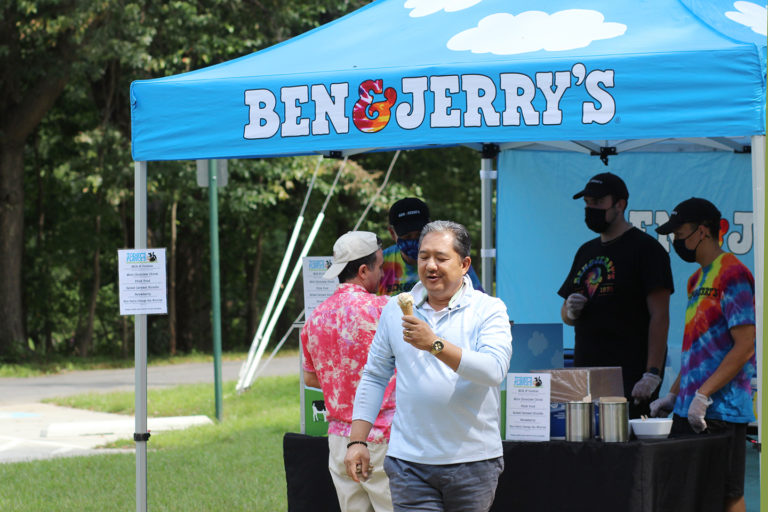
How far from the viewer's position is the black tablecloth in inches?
172

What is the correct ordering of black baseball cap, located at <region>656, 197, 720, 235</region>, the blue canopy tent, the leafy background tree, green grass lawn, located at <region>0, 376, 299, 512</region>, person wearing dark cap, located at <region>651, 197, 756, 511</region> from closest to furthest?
1. the blue canopy tent
2. person wearing dark cap, located at <region>651, 197, 756, 511</region>
3. black baseball cap, located at <region>656, 197, 720, 235</region>
4. green grass lawn, located at <region>0, 376, 299, 512</region>
5. the leafy background tree

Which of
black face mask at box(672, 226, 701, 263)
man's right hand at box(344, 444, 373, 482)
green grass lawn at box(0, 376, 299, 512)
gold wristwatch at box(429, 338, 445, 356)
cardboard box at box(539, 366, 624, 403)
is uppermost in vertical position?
black face mask at box(672, 226, 701, 263)

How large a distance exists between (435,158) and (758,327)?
20866 millimetres

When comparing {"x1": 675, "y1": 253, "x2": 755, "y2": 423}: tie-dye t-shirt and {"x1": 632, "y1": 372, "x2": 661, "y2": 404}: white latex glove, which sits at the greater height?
{"x1": 675, "y1": 253, "x2": 755, "y2": 423}: tie-dye t-shirt

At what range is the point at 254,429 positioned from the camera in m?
10.9

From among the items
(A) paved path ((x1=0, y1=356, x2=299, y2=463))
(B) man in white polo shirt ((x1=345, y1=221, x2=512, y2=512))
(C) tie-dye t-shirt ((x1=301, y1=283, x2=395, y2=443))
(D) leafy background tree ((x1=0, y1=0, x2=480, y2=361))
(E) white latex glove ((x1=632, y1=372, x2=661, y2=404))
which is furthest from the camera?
(D) leafy background tree ((x1=0, y1=0, x2=480, y2=361))

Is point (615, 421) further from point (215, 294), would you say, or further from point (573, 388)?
point (215, 294)

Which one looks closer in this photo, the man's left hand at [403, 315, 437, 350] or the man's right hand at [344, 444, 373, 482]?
the man's left hand at [403, 315, 437, 350]

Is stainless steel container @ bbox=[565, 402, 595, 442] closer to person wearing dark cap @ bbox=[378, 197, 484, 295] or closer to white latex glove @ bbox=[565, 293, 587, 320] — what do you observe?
person wearing dark cap @ bbox=[378, 197, 484, 295]

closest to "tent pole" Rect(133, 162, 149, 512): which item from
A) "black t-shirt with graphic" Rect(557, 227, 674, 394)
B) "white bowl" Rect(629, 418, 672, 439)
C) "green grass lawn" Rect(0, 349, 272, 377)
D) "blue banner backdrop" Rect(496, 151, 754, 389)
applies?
"black t-shirt with graphic" Rect(557, 227, 674, 394)

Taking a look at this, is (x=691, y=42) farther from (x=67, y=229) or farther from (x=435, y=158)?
(x=67, y=229)

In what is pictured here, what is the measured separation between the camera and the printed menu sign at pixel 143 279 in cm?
547

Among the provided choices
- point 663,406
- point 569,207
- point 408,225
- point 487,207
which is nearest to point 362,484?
point 408,225

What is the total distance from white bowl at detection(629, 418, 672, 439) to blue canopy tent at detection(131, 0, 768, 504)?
1.75ft
